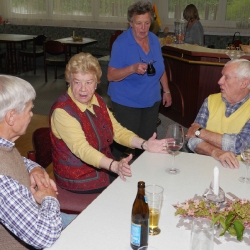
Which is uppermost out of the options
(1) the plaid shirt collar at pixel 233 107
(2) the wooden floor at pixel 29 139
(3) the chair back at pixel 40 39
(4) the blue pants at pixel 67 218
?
(1) the plaid shirt collar at pixel 233 107

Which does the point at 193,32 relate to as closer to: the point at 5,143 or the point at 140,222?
the point at 5,143

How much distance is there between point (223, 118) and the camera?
2445 millimetres

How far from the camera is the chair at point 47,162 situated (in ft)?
7.17

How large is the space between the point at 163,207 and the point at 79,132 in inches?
28.3

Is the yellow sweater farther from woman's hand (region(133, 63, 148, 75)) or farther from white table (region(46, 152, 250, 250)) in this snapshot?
woman's hand (region(133, 63, 148, 75))

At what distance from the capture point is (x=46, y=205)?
146cm

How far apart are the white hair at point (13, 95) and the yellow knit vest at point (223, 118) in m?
1.32

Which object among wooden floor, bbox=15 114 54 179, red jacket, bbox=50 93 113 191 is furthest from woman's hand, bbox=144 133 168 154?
wooden floor, bbox=15 114 54 179

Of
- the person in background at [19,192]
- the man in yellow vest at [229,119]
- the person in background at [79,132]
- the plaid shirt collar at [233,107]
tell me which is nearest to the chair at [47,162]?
the person in background at [79,132]

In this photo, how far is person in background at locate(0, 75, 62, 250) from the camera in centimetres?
135

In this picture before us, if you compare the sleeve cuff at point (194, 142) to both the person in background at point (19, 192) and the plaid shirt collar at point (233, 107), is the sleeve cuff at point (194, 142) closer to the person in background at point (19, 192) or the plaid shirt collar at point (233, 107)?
the plaid shirt collar at point (233, 107)

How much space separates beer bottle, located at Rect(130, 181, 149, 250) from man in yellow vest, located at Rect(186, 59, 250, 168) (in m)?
0.99

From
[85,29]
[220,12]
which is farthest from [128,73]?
[85,29]

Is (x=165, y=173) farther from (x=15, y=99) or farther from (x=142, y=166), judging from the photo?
(x=15, y=99)
